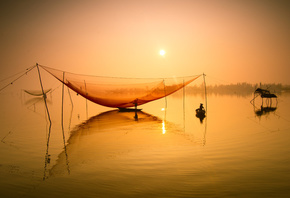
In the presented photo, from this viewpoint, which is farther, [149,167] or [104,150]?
[104,150]

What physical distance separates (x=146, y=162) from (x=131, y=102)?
474 inches

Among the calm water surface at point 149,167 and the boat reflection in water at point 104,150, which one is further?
the boat reflection in water at point 104,150

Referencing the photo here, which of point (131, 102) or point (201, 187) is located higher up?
point (131, 102)

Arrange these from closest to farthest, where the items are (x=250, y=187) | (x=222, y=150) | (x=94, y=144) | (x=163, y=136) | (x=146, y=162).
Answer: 1. (x=250, y=187)
2. (x=146, y=162)
3. (x=222, y=150)
4. (x=94, y=144)
5. (x=163, y=136)

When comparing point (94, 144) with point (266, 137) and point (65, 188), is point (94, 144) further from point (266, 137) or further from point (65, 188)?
point (266, 137)

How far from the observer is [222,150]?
6.11 m

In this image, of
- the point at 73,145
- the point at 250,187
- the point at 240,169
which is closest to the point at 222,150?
the point at 240,169

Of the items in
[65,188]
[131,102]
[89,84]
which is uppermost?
[89,84]

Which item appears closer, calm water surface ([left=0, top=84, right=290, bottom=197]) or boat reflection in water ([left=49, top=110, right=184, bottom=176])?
calm water surface ([left=0, top=84, right=290, bottom=197])

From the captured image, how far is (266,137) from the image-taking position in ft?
25.5

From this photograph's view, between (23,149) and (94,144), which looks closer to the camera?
(23,149)

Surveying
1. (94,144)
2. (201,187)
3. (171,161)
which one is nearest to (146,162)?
(171,161)

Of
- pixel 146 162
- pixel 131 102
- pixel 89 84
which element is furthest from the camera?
pixel 131 102

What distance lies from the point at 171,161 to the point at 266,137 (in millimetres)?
4700
